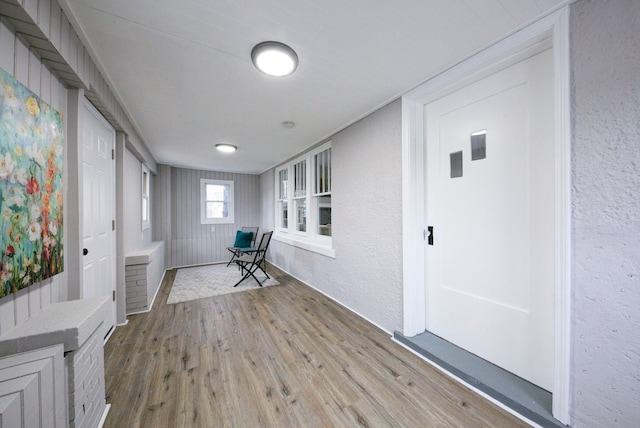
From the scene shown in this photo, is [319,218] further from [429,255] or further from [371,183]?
[429,255]

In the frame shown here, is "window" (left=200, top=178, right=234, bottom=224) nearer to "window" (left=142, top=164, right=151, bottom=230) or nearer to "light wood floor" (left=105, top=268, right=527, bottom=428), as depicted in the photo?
"window" (left=142, top=164, right=151, bottom=230)

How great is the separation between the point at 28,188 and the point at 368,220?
244 centimetres

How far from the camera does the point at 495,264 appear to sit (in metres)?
1.64

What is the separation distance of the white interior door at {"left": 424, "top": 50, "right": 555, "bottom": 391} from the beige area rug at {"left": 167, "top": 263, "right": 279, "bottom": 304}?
2.91 metres

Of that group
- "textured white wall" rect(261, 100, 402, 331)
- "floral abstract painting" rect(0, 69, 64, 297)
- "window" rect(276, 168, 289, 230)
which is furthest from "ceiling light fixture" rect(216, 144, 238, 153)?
"floral abstract painting" rect(0, 69, 64, 297)

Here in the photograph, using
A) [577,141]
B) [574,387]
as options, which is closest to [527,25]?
[577,141]

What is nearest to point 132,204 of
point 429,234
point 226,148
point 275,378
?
point 226,148

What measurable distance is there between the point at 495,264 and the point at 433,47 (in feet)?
5.24

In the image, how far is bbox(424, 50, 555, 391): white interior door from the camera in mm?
1419

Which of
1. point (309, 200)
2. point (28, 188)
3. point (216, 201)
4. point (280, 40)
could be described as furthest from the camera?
point (216, 201)

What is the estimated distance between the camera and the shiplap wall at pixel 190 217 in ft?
16.4

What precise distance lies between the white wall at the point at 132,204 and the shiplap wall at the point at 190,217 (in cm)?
137

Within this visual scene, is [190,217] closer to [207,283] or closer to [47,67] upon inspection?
[207,283]

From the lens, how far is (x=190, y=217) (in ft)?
17.8
